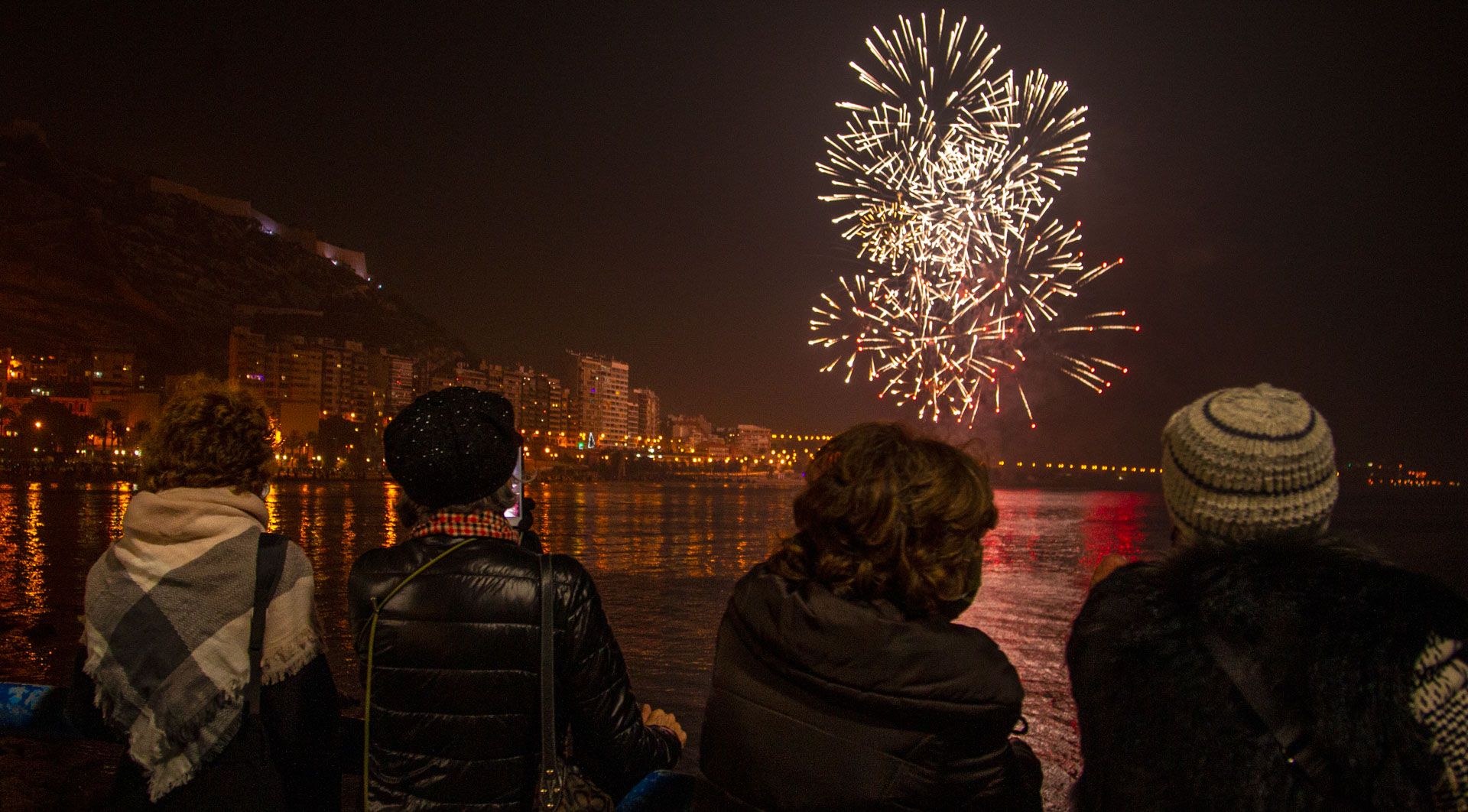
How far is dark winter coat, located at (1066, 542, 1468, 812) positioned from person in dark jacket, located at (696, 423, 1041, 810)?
17 centimetres

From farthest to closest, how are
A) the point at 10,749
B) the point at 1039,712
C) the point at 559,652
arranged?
the point at 1039,712
the point at 10,749
the point at 559,652

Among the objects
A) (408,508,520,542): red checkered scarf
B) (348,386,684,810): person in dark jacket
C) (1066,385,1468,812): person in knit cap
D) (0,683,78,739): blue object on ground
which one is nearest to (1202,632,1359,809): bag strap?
(1066,385,1468,812): person in knit cap

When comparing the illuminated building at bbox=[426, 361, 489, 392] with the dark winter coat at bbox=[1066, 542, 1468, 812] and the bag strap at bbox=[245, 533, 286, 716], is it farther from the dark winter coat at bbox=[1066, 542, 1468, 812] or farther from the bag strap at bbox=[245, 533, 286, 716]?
the dark winter coat at bbox=[1066, 542, 1468, 812]

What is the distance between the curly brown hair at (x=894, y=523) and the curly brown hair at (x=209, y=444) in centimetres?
148

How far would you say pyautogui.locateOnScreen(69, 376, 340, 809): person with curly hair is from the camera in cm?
204

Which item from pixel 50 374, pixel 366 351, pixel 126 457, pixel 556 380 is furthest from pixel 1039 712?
pixel 556 380

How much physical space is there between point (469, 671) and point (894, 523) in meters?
0.96

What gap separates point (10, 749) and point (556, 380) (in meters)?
184

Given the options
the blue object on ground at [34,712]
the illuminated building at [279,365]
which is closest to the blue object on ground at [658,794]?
the blue object on ground at [34,712]

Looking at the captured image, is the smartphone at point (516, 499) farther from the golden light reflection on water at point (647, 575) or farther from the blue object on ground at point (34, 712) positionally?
the blue object on ground at point (34, 712)

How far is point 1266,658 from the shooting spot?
3.97ft

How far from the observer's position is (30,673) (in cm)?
745

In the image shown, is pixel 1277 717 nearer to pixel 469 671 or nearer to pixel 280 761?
pixel 469 671

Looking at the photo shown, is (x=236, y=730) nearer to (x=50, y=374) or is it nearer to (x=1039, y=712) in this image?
(x=1039, y=712)
